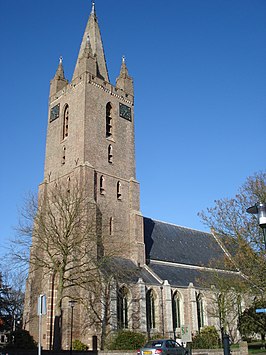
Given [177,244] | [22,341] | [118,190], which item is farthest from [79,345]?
[177,244]

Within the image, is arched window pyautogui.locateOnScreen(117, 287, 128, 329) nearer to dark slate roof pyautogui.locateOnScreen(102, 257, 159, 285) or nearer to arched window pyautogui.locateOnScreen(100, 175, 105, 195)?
dark slate roof pyautogui.locateOnScreen(102, 257, 159, 285)

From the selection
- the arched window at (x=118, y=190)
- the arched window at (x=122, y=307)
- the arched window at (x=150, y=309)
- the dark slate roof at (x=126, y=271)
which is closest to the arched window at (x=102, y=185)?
the arched window at (x=118, y=190)

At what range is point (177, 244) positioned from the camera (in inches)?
1777

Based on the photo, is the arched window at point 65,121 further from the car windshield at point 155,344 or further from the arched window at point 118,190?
the car windshield at point 155,344

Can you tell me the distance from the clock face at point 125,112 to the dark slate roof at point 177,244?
11.5 m

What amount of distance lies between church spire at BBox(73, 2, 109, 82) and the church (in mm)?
124

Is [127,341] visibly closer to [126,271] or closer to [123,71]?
[126,271]

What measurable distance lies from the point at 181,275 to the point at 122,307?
10410 millimetres

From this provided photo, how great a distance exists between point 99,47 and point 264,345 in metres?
34.7

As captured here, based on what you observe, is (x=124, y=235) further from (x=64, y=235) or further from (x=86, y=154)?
(x=64, y=235)

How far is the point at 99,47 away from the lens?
1801 inches

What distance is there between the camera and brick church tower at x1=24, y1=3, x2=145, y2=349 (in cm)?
3600

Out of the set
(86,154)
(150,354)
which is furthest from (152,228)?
(150,354)

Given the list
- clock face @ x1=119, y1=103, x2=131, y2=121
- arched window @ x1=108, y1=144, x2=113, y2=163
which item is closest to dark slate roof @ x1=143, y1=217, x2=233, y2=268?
arched window @ x1=108, y1=144, x2=113, y2=163
